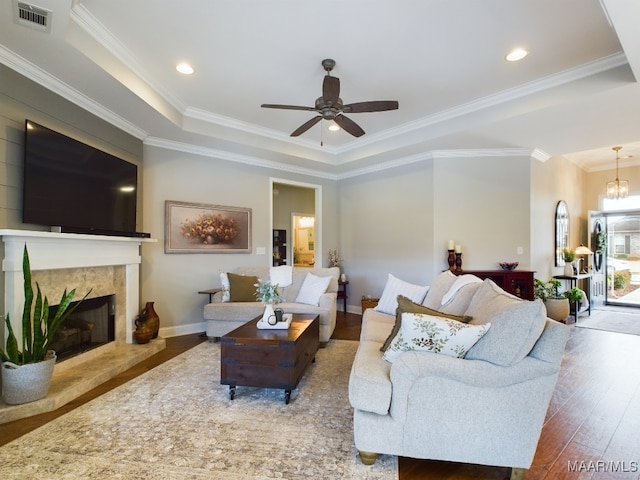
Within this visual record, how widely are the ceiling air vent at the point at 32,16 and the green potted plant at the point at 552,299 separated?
20.7 feet

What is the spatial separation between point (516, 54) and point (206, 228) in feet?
14.3

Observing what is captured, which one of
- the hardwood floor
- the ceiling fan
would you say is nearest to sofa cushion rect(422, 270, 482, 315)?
the hardwood floor

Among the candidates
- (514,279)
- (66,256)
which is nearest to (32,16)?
(66,256)

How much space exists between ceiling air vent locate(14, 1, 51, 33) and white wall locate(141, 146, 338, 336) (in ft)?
7.57

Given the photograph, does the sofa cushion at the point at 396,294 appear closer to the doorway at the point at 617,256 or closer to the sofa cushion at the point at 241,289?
the sofa cushion at the point at 241,289

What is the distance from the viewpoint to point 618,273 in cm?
739

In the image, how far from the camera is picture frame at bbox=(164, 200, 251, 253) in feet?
15.4

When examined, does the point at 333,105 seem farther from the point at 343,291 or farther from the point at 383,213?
the point at 343,291

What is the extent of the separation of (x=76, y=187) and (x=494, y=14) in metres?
3.94

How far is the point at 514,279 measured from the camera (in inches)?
191

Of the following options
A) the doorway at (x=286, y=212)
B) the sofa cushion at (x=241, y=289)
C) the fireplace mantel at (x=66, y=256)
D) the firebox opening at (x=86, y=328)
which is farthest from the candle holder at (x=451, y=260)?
the firebox opening at (x=86, y=328)

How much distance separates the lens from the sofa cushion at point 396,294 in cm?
362

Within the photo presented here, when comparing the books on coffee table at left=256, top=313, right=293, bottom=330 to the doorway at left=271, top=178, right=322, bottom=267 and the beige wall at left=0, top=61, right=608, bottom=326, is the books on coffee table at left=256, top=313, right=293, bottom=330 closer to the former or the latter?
the beige wall at left=0, top=61, right=608, bottom=326

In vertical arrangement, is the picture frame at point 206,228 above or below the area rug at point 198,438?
above
